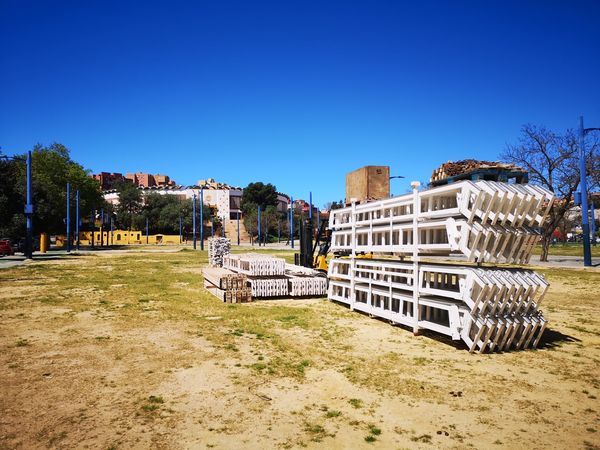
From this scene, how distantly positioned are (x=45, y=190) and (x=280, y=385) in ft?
166

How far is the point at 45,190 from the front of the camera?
4678 centimetres

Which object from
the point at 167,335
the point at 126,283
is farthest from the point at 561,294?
the point at 126,283

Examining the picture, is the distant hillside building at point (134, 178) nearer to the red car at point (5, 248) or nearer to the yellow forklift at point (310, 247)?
the red car at point (5, 248)

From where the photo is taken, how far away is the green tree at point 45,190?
137 ft

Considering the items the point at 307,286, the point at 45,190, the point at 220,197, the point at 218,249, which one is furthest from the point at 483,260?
the point at 220,197

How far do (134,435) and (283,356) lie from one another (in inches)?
120

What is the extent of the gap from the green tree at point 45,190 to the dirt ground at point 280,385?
34.5 metres

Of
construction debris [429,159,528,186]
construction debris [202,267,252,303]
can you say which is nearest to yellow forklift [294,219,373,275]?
construction debris [202,267,252,303]

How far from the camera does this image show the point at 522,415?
4.59m

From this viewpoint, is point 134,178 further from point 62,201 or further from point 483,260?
point 483,260

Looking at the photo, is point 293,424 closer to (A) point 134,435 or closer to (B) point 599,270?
(A) point 134,435

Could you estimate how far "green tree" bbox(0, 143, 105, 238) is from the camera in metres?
41.7

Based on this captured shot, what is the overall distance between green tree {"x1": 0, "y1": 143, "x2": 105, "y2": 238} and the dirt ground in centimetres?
3449

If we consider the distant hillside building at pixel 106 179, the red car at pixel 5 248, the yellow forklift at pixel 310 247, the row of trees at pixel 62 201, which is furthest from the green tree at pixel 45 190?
the distant hillside building at pixel 106 179
